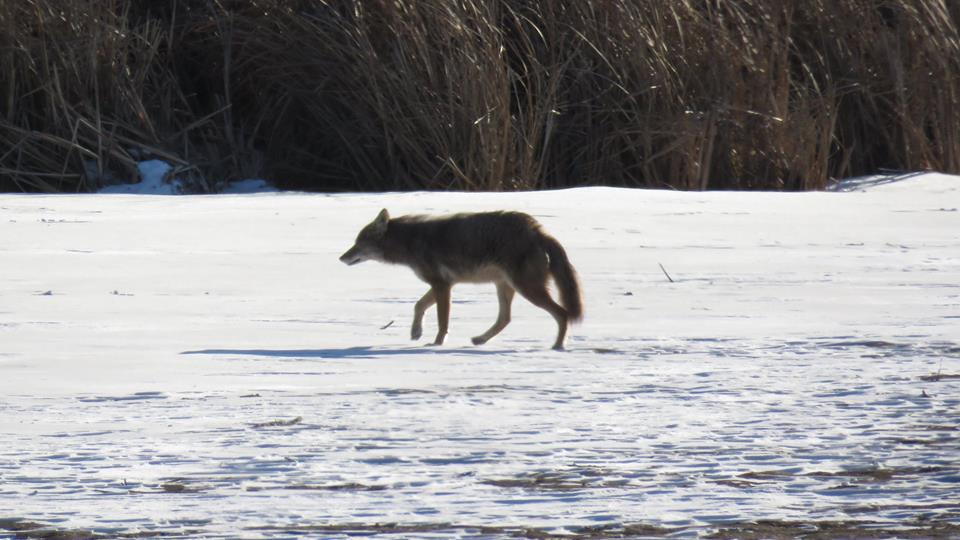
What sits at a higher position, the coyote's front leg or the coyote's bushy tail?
the coyote's bushy tail

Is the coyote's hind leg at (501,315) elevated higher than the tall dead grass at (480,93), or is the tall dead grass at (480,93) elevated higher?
the tall dead grass at (480,93)

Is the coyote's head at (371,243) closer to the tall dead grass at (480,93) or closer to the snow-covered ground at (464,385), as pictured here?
the snow-covered ground at (464,385)

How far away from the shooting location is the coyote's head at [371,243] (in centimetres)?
817

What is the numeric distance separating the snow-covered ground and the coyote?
6.1 inches

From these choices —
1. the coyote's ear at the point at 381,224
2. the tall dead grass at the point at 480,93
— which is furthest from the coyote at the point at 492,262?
the tall dead grass at the point at 480,93

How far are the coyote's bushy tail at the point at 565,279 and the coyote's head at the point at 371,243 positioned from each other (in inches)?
40.8

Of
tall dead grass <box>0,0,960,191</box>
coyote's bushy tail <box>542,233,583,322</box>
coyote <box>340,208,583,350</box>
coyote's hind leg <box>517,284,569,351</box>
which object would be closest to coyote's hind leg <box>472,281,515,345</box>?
coyote <box>340,208,583,350</box>

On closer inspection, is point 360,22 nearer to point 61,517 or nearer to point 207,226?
point 207,226

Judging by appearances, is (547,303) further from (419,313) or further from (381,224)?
(381,224)

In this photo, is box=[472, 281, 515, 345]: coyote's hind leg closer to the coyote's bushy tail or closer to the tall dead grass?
the coyote's bushy tail

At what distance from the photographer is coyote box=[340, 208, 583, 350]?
23.9 ft

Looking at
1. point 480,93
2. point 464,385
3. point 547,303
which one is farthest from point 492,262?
point 480,93

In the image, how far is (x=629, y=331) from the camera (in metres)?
7.30

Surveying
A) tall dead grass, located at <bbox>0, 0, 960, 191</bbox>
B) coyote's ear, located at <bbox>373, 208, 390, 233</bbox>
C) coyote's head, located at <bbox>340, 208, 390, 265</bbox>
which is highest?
tall dead grass, located at <bbox>0, 0, 960, 191</bbox>
